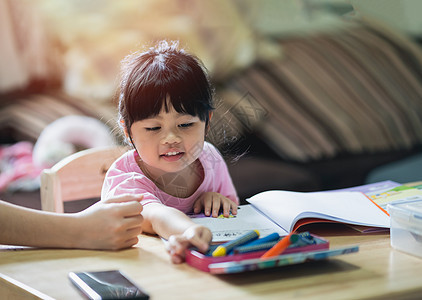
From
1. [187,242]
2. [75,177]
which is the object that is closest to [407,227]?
[187,242]

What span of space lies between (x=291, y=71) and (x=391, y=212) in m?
1.75

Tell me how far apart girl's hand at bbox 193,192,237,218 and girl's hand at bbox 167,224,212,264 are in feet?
0.63

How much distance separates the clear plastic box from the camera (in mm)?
759

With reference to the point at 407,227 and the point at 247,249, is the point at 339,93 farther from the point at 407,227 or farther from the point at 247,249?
the point at 247,249

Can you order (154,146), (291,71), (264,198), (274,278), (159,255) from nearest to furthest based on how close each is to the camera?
(274,278) → (159,255) → (154,146) → (264,198) → (291,71)

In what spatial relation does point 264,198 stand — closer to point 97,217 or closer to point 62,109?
point 97,217

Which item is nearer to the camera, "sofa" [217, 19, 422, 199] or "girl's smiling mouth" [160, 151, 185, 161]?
"girl's smiling mouth" [160, 151, 185, 161]

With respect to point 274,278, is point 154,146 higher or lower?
higher

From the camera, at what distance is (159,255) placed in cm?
79

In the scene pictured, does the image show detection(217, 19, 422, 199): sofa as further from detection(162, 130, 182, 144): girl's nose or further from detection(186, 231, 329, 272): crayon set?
detection(186, 231, 329, 272): crayon set

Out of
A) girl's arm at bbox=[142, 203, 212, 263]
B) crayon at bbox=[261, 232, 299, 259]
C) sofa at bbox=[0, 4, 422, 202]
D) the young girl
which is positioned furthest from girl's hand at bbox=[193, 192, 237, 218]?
sofa at bbox=[0, 4, 422, 202]

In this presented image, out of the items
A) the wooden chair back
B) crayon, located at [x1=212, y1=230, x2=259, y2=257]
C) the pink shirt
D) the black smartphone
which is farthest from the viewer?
the wooden chair back

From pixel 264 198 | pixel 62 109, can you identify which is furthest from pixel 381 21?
pixel 264 198

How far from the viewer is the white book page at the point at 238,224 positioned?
0.85 meters
